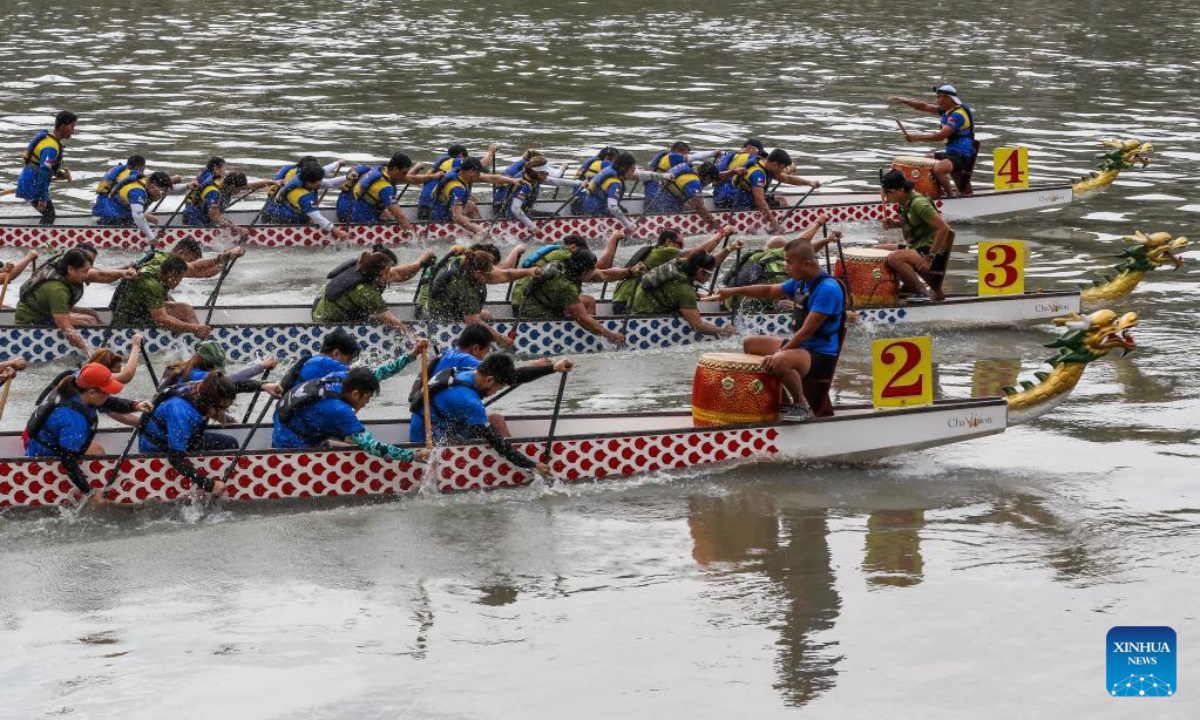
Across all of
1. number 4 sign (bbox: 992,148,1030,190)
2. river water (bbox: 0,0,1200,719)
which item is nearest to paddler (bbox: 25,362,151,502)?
river water (bbox: 0,0,1200,719)

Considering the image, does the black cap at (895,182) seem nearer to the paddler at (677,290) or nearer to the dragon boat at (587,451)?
the paddler at (677,290)

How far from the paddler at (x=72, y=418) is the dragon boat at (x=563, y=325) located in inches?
135

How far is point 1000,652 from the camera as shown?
11234 millimetres

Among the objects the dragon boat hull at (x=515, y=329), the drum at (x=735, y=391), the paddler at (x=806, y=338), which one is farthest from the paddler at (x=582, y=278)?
the paddler at (x=806, y=338)

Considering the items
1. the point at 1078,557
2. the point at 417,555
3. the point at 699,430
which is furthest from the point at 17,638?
the point at 1078,557

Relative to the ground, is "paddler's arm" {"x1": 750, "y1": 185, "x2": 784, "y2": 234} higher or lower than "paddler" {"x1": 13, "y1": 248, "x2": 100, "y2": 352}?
lower

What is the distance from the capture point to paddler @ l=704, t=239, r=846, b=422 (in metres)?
14.1

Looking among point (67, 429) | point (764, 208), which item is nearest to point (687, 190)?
point (764, 208)

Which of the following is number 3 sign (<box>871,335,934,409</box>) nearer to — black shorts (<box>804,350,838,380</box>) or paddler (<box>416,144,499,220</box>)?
black shorts (<box>804,350,838,380</box>)

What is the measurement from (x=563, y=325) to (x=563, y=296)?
31 cm

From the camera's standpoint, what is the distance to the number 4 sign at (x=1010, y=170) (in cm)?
2488

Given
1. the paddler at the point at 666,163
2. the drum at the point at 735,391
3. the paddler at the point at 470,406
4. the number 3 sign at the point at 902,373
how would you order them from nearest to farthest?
the paddler at the point at 470,406 → the number 3 sign at the point at 902,373 → the drum at the point at 735,391 → the paddler at the point at 666,163

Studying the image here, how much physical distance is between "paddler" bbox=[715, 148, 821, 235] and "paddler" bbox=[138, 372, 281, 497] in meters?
11.4

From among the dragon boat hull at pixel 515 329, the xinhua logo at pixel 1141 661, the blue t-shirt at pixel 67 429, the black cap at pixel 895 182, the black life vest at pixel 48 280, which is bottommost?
the xinhua logo at pixel 1141 661
